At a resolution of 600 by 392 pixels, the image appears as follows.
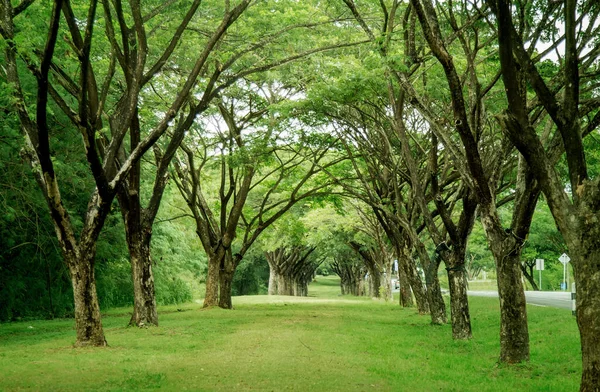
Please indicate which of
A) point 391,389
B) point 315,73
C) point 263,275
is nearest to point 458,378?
point 391,389

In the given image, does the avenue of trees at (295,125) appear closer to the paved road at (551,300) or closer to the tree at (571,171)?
the tree at (571,171)

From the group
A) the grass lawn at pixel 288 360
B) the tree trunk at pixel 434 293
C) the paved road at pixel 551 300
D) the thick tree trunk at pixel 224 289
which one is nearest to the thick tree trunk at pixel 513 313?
the grass lawn at pixel 288 360

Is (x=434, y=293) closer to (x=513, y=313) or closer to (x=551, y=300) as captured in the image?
(x=513, y=313)

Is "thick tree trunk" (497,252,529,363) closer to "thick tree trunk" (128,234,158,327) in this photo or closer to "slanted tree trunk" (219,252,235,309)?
"thick tree trunk" (128,234,158,327)

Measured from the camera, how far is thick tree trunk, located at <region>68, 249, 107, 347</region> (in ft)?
43.3

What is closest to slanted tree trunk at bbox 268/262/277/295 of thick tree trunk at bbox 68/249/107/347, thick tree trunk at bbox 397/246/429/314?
thick tree trunk at bbox 397/246/429/314

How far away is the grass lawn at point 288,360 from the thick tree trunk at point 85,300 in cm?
42

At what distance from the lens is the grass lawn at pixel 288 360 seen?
30.4ft

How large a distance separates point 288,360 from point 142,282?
8.32 metres

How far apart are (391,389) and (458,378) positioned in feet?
5.10

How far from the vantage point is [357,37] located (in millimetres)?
20828

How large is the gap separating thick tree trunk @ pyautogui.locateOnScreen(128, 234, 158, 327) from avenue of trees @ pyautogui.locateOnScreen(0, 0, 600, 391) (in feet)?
0.14

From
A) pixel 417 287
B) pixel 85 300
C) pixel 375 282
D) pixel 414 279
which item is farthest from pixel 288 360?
pixel 375 282

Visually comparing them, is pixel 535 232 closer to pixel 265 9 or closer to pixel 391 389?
pixel 265 9
